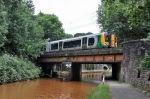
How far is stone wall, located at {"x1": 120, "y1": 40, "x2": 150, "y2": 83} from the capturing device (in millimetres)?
24406

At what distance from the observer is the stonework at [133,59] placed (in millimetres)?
22734

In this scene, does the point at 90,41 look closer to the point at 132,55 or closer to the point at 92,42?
the point at 92,42

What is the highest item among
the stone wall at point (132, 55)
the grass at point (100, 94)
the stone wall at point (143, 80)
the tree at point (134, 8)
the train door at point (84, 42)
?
the train door at point (84, 42)

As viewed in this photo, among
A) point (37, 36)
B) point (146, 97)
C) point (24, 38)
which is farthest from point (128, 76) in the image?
point (37, 36)

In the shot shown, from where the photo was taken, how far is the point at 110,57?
1246 inches

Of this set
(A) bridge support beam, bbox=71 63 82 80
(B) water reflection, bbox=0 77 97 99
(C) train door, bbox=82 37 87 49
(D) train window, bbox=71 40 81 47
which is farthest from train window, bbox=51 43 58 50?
(B) water reflection, bbox=0 77 97 99

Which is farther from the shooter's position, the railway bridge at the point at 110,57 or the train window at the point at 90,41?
the train window at the point at 90,41

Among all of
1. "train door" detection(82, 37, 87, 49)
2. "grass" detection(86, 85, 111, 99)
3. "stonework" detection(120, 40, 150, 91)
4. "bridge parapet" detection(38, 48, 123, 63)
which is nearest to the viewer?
"grass" detection(86, 85, 111, 99)

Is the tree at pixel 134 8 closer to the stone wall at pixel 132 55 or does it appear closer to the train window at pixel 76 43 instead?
the stone wall at pixel 132 55

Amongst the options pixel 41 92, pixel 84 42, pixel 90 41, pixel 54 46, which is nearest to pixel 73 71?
pixel 84 42

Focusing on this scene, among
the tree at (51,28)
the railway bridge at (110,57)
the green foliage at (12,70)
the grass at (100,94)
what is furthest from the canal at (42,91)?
the tree at (51,28)

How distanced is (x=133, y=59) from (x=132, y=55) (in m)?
0.55

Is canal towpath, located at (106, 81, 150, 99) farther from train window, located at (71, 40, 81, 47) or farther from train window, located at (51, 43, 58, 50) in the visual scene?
train window, located at (51, 43, 58, 50)

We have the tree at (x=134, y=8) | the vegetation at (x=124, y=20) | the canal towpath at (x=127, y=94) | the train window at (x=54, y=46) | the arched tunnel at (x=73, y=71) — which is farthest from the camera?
the train window at (x=54, y=46)
